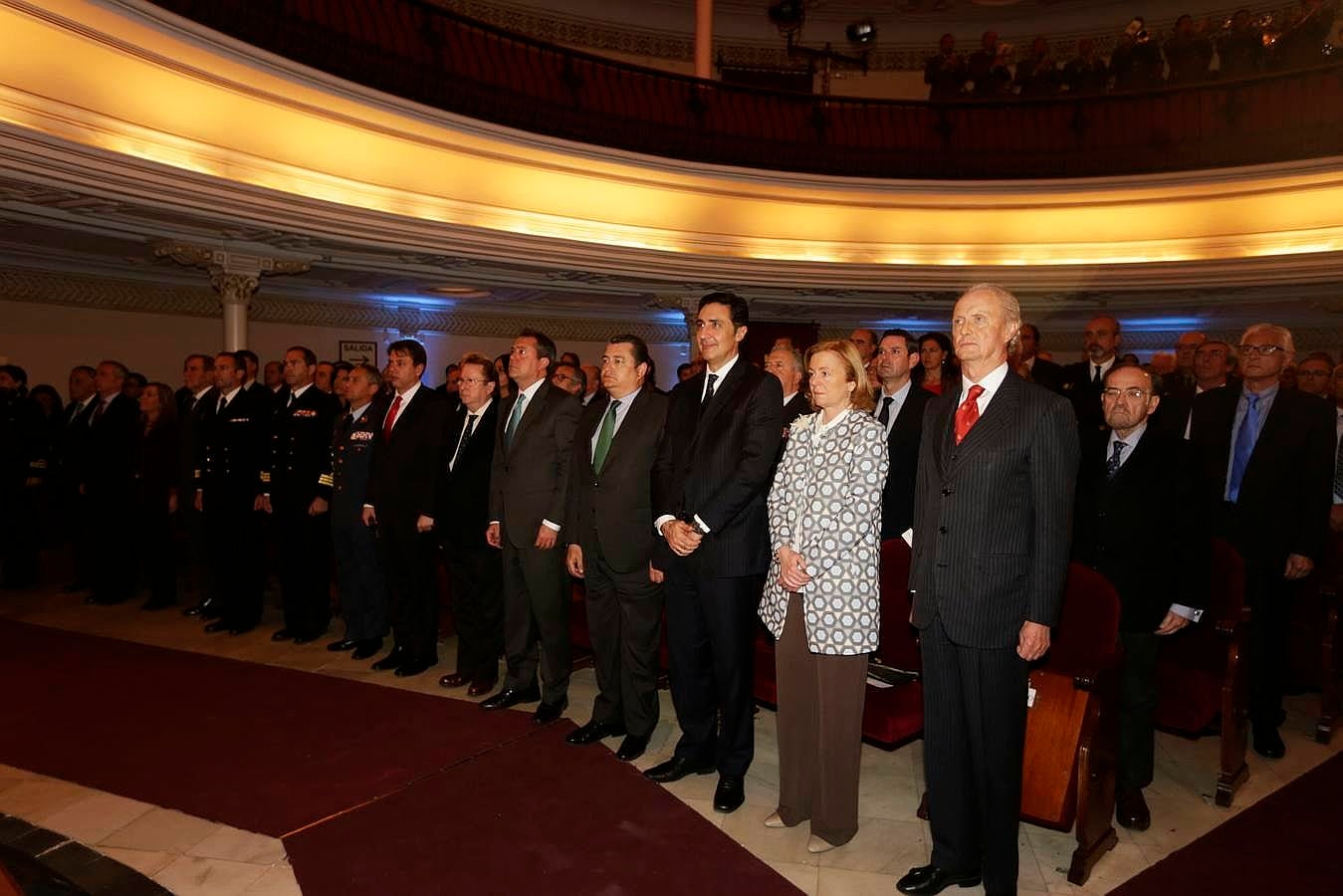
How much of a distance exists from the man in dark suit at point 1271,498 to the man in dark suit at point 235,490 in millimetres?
4869

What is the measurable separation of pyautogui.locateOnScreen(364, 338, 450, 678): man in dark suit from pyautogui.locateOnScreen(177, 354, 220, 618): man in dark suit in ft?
5.53

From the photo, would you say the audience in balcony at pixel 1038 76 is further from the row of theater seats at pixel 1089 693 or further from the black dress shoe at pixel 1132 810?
the black dress shoe at pixel 1132 810

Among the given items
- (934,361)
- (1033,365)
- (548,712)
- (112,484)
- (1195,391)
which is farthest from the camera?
(112,484)

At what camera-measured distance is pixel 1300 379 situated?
185 inches

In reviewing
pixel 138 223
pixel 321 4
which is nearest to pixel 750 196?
pixel 321 4

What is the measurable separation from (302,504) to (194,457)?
42.4 inches

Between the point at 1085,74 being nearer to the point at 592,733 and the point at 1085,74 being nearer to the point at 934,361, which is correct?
the point at 934,361

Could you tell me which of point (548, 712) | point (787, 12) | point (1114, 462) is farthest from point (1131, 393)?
point (787, 12)

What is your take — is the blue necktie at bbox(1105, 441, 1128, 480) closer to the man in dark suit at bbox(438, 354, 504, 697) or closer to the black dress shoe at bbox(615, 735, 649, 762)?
the black dress shoe at bbox(615, 735, 649, 762)

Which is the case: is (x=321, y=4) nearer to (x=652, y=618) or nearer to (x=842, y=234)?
(x=842, y=234)

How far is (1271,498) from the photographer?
3.41 metres

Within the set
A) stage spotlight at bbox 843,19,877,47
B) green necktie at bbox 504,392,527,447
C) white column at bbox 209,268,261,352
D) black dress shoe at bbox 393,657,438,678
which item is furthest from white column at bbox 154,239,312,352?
stage spotlight at bbox 843,19,877,47

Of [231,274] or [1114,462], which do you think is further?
[231,274]

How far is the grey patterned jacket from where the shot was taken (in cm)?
254
